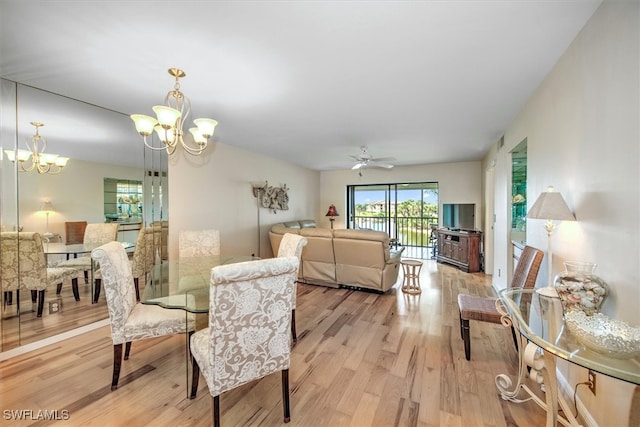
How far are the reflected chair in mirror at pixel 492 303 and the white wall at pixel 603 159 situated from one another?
15cm

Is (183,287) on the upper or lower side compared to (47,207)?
lower

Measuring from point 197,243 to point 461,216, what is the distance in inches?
223

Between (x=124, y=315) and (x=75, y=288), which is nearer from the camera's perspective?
(x=124, y=315)

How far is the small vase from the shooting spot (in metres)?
1.32

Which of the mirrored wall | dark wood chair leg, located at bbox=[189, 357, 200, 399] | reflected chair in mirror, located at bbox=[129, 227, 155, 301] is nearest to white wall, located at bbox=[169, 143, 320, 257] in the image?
reflected chair in mirror, located at bbox=[129, 227, 155, 301]

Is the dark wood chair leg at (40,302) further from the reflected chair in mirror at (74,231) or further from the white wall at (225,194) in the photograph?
the white wall at (225,194)

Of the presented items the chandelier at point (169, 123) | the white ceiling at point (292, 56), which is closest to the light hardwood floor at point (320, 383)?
the chandelier at point (169, 123)

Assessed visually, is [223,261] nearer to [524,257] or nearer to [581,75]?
[524,257]

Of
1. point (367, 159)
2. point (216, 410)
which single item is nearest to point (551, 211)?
point (216, 410)

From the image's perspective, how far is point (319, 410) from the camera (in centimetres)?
165

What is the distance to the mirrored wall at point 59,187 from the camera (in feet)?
7.64

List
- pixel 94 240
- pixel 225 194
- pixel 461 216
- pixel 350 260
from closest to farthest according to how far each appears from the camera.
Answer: pixel 94 240
pixel 350 260
pixel 225 194
pixel 461 216

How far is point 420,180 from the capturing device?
677 cm

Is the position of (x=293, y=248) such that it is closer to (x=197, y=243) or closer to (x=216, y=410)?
(x=216, y=410)
